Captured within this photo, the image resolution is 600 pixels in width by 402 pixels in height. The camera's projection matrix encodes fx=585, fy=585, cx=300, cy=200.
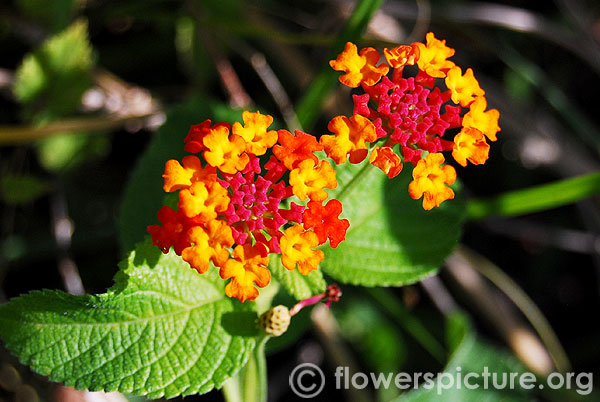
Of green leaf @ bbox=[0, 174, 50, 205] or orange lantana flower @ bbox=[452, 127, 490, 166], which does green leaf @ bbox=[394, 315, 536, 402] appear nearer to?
orange lantana flower @ bbox=[452, 127, 490, 166]

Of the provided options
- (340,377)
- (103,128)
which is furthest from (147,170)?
(340,377)

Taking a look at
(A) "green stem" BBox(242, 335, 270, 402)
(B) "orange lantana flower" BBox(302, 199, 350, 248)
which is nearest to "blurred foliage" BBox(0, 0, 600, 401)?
(A) "green stem" BBox(242, 335, 270, 402)

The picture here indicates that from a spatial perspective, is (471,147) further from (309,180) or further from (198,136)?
(198,136)

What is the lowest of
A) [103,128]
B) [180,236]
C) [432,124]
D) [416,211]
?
[103,128]

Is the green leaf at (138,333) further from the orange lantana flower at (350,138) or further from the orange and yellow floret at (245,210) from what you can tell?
the orange lantana flower at (350,138)

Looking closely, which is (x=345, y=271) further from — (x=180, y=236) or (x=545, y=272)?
(x=545, y=272)

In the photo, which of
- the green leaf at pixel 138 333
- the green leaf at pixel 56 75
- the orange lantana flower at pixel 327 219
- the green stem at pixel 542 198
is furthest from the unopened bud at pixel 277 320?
the green leaf at pixel 56 75
